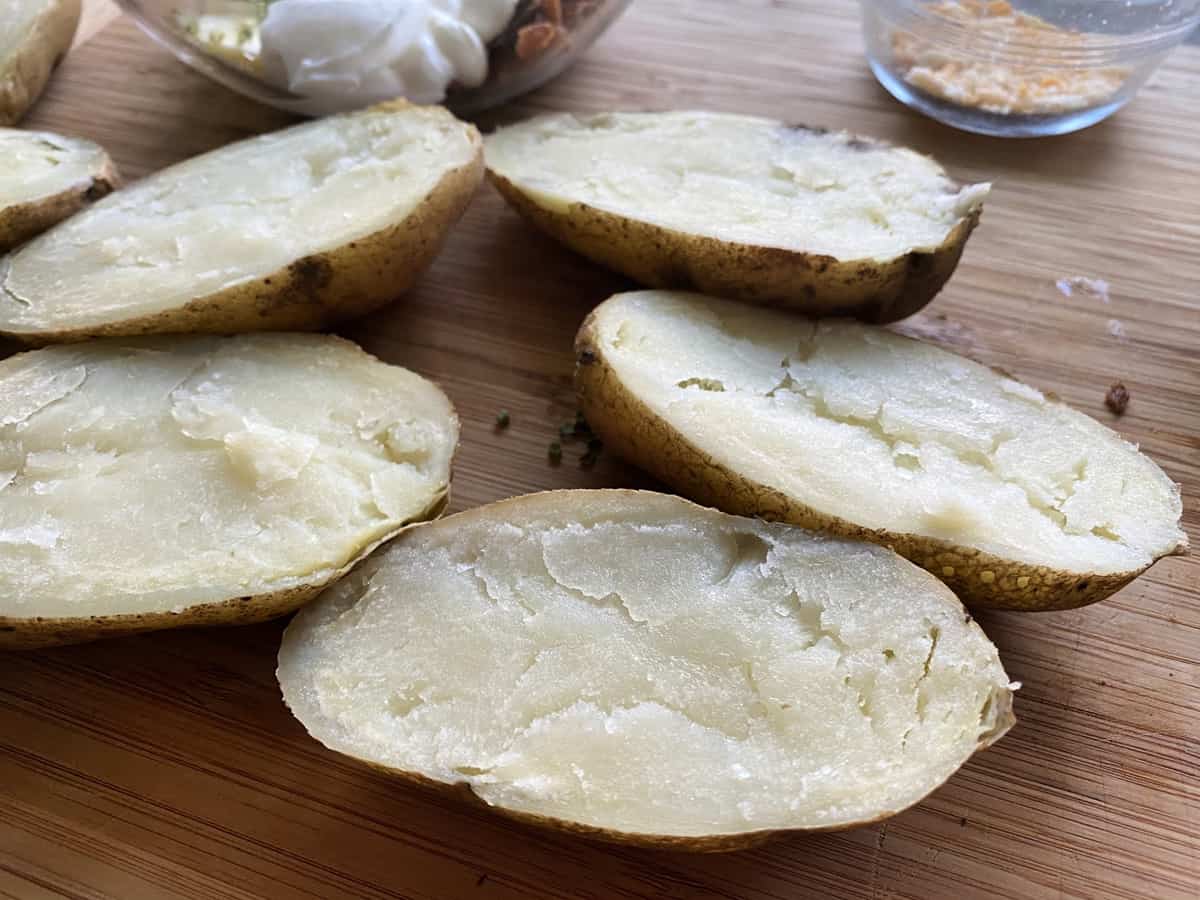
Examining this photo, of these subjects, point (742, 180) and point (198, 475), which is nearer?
point (198, 475)

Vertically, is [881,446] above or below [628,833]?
above

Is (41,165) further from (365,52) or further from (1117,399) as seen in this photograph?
(1117,399)

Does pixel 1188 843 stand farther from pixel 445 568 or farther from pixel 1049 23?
pixel 1049 23

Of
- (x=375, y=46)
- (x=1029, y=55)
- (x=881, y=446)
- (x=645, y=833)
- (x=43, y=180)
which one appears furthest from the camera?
(x=1029, y=55)

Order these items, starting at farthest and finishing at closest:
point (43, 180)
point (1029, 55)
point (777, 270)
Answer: point (1029, 55)
point (43, 180)
point (777, 270)

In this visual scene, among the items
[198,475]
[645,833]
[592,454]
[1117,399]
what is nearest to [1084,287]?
[1117,399]

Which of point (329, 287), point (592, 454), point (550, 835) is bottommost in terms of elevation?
point (550, 835)
